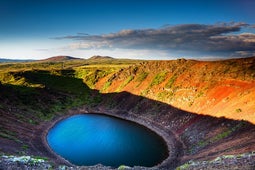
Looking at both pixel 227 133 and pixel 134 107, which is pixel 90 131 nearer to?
pixel 134 107

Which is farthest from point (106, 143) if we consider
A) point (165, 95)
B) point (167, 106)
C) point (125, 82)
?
point (125, 82)

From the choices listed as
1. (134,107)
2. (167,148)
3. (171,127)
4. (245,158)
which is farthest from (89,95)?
(245,158)

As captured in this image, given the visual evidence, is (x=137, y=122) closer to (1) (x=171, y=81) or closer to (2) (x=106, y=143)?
(2) (x=106, y=143)

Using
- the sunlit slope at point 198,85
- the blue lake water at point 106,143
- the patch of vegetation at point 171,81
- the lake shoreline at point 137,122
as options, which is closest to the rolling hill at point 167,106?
the sunlit slope at point 198,85

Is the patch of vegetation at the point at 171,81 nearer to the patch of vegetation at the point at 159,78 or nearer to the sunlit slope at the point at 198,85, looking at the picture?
the sunlit slope at the point at 198,85

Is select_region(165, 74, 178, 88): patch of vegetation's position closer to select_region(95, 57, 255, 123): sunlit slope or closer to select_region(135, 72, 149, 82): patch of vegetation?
select_region(95, 57, 255, 123): sunlit slope

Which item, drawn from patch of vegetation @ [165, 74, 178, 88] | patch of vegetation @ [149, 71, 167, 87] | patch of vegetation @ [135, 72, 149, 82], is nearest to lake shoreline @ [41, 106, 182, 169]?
patch of vegetation @ [165, 74, 178, 88]
